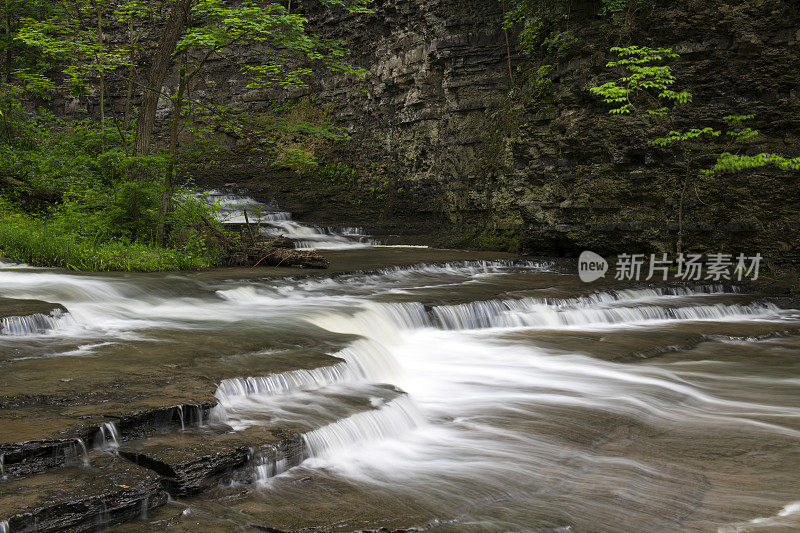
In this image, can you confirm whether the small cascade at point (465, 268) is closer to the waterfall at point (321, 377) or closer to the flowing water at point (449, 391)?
the flowing water at point (449, 391)

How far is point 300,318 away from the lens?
319 inches

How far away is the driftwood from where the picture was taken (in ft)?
42.5

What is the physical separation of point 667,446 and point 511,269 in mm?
9617

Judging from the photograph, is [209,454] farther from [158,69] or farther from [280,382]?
[158,69]

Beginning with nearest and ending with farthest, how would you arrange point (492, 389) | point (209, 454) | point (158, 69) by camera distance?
point (209, 454) → point (492, 389) → point (158, 69)

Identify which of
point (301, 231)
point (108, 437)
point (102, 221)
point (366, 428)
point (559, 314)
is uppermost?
point (102, 221)

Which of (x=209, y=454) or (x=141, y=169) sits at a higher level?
(x=141, y=169)

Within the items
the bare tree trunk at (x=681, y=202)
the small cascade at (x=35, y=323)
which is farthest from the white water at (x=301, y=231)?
the small cascade at (x=35, y=323)

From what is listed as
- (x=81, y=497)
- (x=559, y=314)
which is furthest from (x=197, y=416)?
(x=559, y=314)

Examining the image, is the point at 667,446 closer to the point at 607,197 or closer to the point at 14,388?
the point at 14,388

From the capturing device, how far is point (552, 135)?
15578 millimetres

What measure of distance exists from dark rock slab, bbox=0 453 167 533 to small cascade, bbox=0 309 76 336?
3.44 meters

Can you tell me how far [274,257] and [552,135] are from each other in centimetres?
746

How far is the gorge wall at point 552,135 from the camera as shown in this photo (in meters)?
13.1
